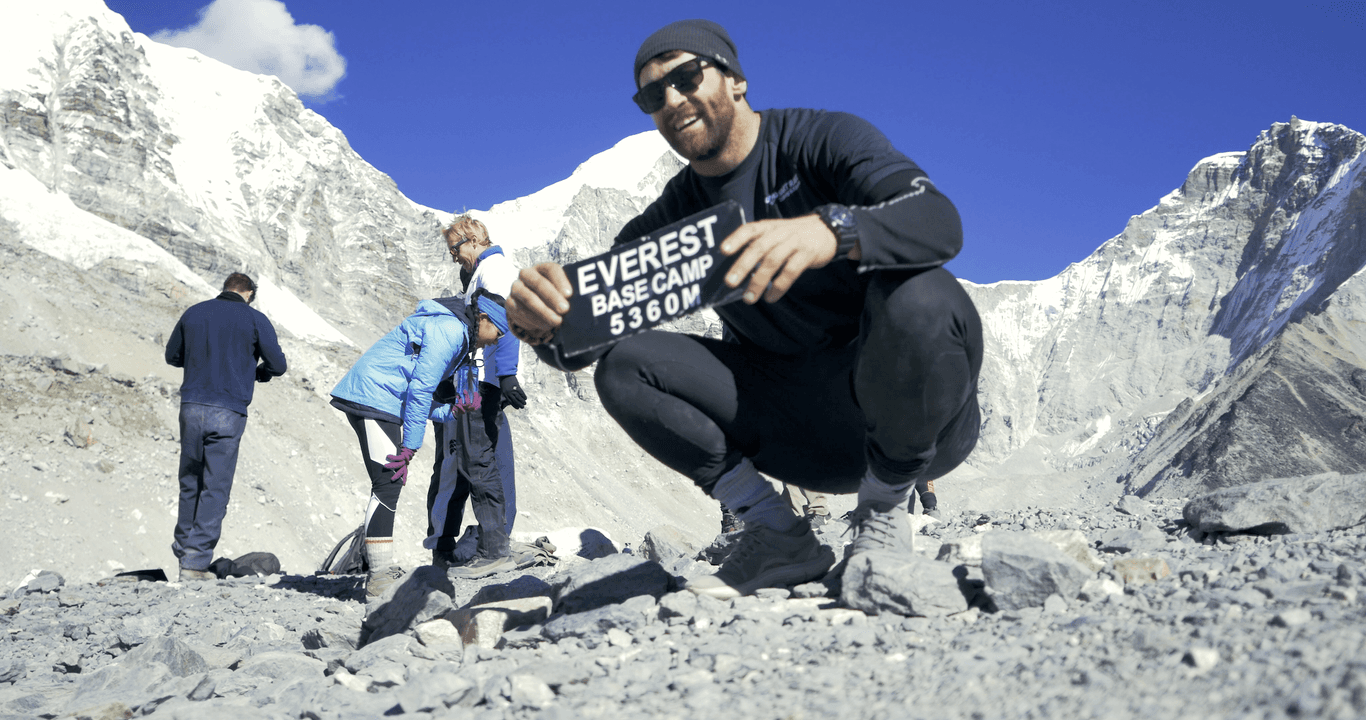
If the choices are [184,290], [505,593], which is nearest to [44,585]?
[505,593]

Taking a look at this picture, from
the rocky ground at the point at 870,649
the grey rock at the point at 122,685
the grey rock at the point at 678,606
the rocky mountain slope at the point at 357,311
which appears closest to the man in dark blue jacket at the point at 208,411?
the rocky ground at the point at 870,649

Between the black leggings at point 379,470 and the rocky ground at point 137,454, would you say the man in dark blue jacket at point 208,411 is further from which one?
the rocky ground at point 137,454

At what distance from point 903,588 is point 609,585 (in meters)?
1.05

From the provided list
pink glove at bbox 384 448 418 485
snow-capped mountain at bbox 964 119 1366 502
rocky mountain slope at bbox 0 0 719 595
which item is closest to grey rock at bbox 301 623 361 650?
pink glove at bbox 384 448 418 485

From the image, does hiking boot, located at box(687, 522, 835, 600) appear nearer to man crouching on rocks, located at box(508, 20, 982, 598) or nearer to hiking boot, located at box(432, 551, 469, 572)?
man crouching on rocks, located at box(508, 20, 982, 598)

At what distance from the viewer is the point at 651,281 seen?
225cm

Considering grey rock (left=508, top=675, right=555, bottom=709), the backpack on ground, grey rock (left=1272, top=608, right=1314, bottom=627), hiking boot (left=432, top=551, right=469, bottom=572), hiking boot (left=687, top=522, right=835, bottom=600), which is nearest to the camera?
grey rock (left=1272, top=608, right=1314, bottom=627)

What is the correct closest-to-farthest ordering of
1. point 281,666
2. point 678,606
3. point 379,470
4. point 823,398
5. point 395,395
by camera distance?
point 678,606, point 823,398, point 281,666, point 379,470, point 395,395

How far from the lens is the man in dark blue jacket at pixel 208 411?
6133mm

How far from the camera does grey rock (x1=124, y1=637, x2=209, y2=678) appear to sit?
313 centimetres

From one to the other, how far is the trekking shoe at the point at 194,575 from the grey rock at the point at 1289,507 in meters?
6.24

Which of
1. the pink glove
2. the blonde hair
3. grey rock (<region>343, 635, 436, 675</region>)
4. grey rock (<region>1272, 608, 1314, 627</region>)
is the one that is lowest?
grey rock (<region>343, 635, 436, 675</region>)

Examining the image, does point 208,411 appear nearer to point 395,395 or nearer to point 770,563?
point 395,395

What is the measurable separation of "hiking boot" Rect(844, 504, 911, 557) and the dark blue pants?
5.29 m
